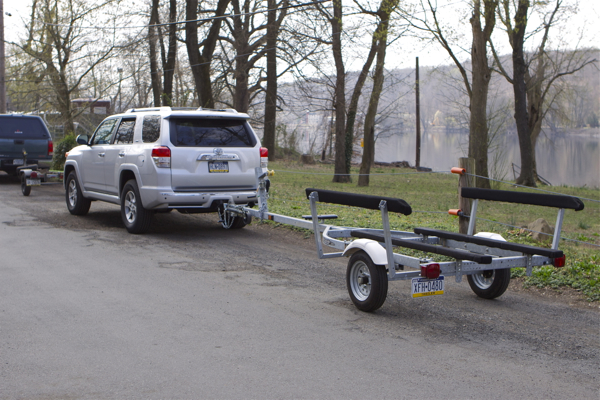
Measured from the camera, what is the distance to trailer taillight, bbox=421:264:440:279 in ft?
17.4

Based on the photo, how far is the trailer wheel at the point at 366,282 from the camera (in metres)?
5.67

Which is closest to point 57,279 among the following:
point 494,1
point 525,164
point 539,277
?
point 539,277

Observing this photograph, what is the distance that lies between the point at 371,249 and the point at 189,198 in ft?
15.1

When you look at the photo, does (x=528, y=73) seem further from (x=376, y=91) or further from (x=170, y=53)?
(x=170, y=53)

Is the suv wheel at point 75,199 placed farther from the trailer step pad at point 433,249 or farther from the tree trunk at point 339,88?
the tree trunk at point 339,88

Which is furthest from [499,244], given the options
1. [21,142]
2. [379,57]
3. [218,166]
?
[379,57]

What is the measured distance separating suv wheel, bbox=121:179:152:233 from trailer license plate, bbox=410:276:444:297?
5865 millimetres

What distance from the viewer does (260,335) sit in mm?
5148

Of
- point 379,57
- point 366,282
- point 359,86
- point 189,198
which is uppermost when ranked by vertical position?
point 379,57

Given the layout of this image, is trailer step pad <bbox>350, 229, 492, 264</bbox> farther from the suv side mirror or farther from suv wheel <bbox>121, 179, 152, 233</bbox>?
the suv side mirror

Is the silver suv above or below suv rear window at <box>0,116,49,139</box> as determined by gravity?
below

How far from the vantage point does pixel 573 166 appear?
54.9 m

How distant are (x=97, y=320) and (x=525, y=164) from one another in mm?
29512

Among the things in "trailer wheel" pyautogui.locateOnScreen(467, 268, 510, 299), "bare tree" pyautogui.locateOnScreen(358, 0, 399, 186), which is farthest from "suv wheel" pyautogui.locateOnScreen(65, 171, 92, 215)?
"bare tree" pyautogui.locateOnScreen(358, 0, 399, 186)
